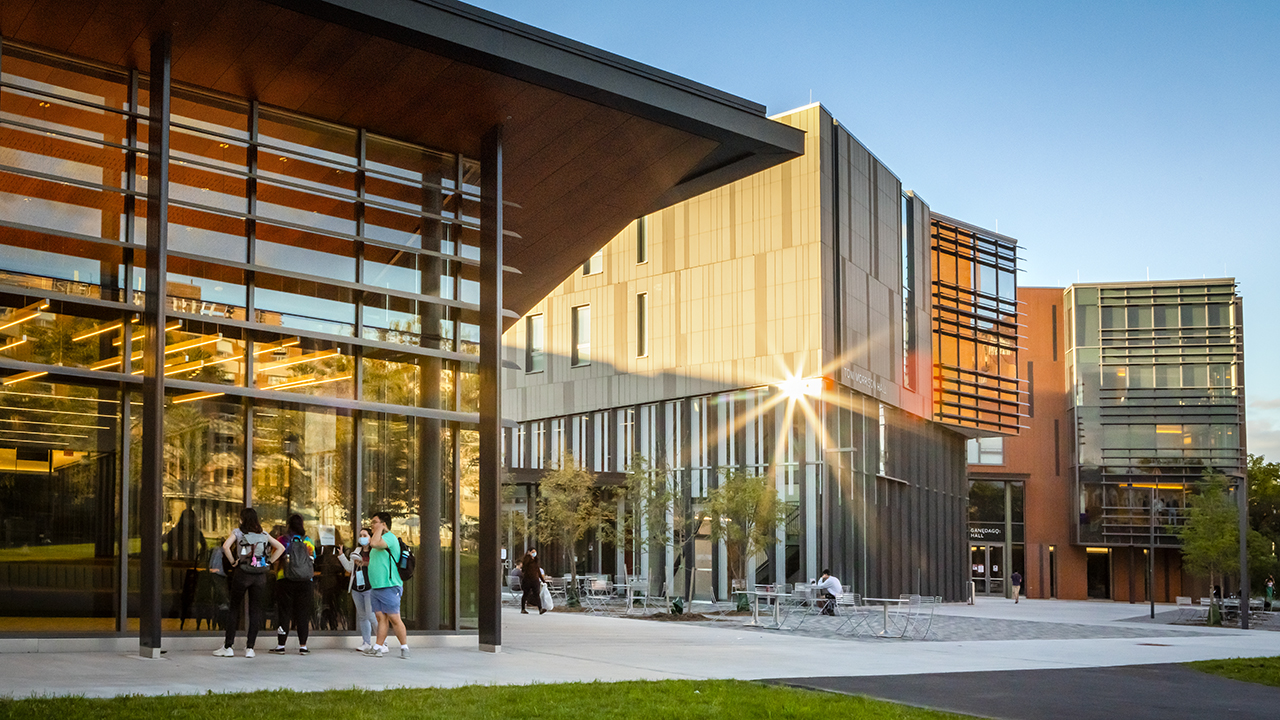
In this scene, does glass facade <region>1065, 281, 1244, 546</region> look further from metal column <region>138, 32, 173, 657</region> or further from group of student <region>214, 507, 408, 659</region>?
metal column <region>138, 32, 173, 657</region>

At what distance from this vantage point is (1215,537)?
5053cm

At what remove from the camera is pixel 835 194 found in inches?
1698

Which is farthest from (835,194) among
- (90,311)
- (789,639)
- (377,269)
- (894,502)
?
(90,311)

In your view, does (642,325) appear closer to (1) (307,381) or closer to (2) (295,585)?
(1) (307,381)

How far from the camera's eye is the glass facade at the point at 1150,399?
6181 centimetres

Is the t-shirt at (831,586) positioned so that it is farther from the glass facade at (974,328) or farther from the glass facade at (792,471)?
the glass facade at (974,328)

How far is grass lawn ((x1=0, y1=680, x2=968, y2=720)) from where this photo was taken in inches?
367

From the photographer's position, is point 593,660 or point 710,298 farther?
point 710,298

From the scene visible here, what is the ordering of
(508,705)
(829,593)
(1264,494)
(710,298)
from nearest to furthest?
(508,705) < (829,593) < (710,298) < (1264,494)

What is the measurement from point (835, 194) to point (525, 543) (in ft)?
61.1

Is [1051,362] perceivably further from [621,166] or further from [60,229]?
[60,229]

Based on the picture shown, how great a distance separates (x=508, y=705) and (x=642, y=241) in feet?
126

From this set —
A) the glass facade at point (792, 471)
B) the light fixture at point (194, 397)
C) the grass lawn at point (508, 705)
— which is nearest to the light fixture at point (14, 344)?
the light fixture at point (194, 397)

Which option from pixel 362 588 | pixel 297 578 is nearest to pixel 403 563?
pixel 362 588
